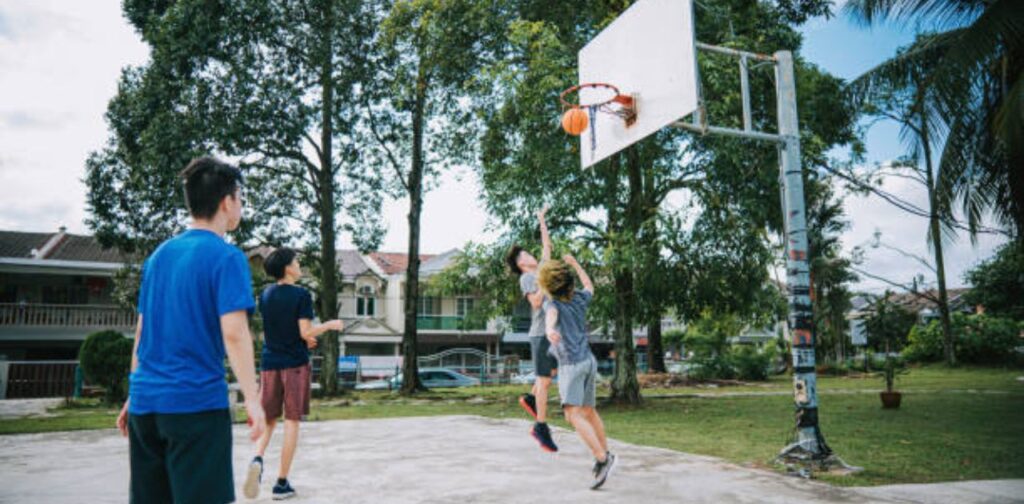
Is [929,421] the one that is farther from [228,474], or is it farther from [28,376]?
[28,376]

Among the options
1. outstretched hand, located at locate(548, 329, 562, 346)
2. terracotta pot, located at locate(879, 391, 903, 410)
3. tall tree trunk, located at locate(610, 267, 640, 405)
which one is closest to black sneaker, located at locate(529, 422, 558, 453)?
outstretched hand, located at locate(548, 329, 562, 346)

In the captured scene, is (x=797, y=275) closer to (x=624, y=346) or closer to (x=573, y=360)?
(x=573, y=360)

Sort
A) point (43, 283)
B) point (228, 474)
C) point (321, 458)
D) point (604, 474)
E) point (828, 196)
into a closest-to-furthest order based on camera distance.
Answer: point (228, 474) → point (604, 474) → point (321, 458) → point (43, 283) → point (828, 196)

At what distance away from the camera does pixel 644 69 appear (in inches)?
314

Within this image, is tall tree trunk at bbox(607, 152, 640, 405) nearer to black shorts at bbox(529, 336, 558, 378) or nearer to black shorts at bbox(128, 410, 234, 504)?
black shorts at bbox(529, 336, 558, 378)

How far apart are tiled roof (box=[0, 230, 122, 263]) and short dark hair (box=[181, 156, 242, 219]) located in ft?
100

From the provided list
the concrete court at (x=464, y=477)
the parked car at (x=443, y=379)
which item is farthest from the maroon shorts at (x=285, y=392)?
the parked car at (x=443, y=379)

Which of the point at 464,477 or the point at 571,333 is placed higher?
the point at 571,333

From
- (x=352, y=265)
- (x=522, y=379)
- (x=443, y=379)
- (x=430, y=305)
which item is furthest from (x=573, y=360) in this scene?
(x=430, y=305)

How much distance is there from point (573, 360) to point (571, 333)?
0.71 feet

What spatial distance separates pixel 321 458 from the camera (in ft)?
22.1

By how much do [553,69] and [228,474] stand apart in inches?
428

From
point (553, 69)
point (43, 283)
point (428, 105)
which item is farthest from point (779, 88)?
point (43, 283)

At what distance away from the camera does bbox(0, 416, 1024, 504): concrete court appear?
480cm
